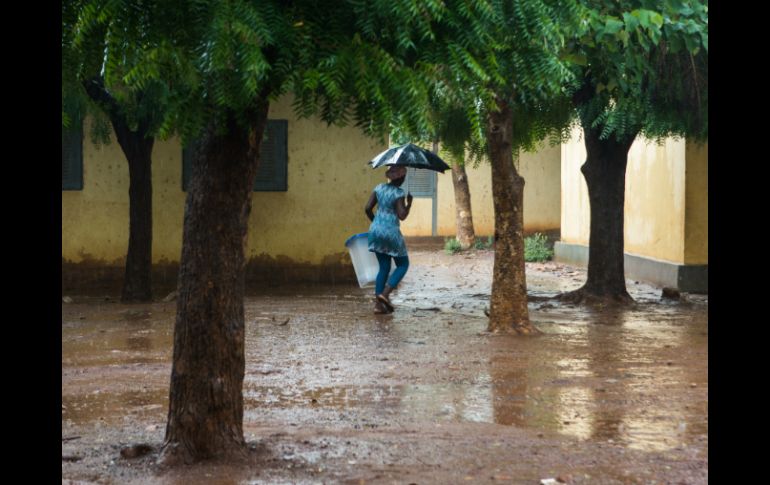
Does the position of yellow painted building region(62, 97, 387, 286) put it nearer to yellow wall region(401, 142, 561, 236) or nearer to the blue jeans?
the blue jeans

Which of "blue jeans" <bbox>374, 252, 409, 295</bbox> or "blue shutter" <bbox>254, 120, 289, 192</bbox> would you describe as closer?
"blue jeans" <bbox>374, 252, 409, 295</bbox>

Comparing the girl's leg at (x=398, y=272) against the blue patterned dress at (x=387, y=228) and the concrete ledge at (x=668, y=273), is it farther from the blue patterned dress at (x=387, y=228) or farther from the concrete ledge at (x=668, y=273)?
the concrete ledge at (x=668, y=273)

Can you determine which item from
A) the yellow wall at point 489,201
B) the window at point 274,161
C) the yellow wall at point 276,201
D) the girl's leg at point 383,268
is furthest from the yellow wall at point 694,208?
the yellow wall at point 489,201

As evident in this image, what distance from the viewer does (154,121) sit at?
476 inches

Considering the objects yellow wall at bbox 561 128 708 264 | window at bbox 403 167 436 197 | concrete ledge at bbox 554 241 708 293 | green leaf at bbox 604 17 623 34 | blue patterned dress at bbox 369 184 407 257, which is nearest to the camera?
green leaf at bbox 604 17 623 34

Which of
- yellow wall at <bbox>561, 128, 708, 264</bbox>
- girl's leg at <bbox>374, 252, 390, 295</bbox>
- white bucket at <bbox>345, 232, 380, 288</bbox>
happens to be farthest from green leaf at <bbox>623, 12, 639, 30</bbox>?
yellow wall at <bbox>561, 128, 708, 264</bbox>

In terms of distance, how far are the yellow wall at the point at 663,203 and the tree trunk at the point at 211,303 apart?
1012 cm

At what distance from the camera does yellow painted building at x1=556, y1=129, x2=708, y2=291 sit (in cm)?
1542

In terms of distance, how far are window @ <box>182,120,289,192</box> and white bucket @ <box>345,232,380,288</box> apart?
10.7 ft

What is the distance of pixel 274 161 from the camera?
51.3ft

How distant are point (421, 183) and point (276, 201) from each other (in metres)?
10.6
